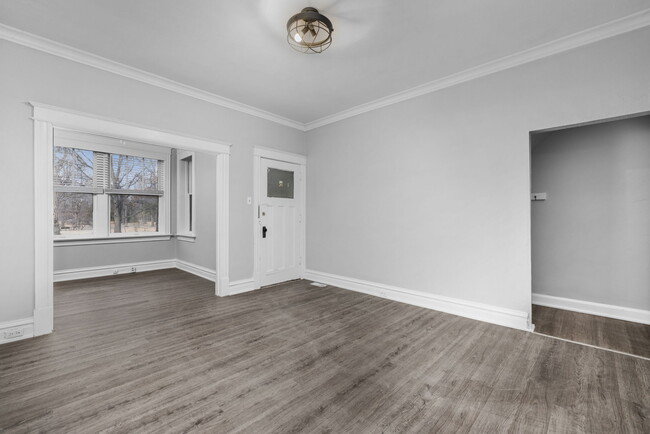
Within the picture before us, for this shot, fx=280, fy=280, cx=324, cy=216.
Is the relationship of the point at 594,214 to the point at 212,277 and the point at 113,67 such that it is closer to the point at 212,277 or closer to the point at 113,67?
the point at 212,277

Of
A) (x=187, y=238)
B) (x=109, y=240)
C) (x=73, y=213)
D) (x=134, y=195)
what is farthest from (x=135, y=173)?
(x=187, y=238)

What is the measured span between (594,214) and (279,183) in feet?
15.0

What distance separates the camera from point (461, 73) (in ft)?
11.4

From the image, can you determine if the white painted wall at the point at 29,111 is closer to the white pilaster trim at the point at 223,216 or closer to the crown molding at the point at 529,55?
the white pilaster trim at the point at 223,216

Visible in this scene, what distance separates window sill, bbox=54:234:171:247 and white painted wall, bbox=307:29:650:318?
163 inches

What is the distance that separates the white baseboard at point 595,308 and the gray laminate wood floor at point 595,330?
87 millimetres

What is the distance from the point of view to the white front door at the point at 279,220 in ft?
16.0

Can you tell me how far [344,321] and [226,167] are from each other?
2881 mm

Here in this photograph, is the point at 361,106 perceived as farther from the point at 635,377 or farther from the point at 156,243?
the point at 156,243

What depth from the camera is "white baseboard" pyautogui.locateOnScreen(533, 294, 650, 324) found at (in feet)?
10.7

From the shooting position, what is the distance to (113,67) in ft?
10.8

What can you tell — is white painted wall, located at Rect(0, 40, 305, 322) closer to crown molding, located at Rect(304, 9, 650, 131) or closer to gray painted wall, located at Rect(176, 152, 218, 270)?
gray painted wall, located at Rect(176, 152, 218, 270)

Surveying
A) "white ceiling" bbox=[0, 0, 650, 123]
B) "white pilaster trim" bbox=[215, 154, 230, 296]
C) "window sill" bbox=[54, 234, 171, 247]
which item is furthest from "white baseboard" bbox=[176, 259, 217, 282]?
"white ceiling" bbox=[0, 0, 650, 123]

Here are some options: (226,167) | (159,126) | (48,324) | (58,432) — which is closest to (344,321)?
(58,432)
